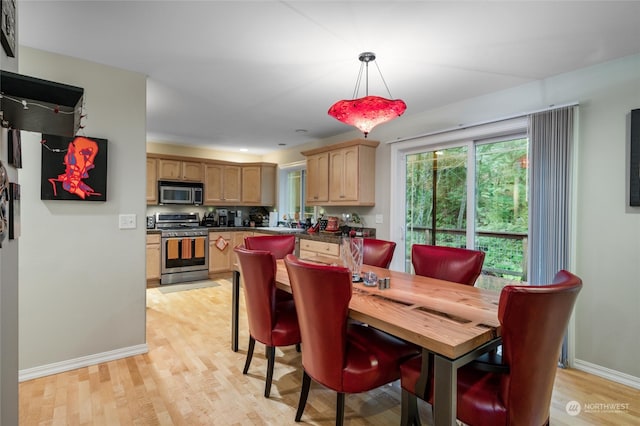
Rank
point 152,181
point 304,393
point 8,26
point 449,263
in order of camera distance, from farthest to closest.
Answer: point 152,181
point 449,263
point 304,393
point 8,26

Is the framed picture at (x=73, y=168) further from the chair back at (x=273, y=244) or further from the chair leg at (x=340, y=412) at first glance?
the chair leg at (x=340, y=412)

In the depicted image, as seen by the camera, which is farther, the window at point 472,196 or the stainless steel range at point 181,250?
the stainless steel range at point 181,250

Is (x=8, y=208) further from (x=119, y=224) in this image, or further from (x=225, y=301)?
(x=225, y=301)

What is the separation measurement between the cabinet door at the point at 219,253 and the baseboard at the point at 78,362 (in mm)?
2938

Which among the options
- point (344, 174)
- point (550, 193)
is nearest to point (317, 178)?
point (344, 174)

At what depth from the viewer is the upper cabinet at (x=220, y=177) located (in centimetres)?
549

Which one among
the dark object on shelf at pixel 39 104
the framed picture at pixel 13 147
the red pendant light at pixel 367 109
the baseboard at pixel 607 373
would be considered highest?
the red pendant light at pixel 367 109

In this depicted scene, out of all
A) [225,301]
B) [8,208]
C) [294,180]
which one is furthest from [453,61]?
[294,180]

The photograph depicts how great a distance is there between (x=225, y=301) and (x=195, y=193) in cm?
237

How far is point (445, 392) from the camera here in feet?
4.05

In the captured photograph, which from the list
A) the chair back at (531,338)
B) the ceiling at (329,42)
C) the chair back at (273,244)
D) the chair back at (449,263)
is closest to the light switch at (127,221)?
the chair back at (273,244)

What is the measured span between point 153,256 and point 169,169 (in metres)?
1.52

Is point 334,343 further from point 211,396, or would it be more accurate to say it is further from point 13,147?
point 13,147

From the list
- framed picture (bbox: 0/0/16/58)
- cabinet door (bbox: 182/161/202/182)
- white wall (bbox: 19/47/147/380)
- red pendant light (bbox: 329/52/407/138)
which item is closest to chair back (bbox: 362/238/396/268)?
red pendant light (bbox: 329/52/407/138)
